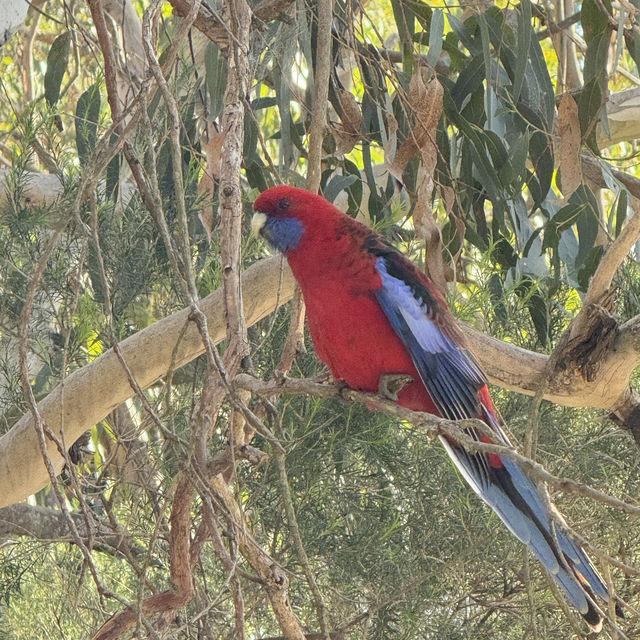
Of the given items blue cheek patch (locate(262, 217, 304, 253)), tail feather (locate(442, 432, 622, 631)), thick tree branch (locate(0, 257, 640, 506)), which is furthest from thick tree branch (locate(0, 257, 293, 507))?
tail feather (locate(442, 432, 622, 631))

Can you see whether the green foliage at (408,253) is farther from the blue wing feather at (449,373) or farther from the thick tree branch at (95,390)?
the blue wing feather at (449,373)

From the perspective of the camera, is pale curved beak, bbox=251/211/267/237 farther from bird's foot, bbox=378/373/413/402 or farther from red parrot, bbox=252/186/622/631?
bird's foot, bbox=378/373/413/402

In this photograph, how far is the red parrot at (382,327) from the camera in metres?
1.92

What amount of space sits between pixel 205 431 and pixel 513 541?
52.8 inches

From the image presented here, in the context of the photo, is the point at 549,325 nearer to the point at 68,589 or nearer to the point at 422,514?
the point at 422,514

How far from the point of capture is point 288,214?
6.61 feet

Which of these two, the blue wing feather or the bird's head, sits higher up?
the bird's head

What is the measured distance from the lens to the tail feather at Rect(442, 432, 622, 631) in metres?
1.65

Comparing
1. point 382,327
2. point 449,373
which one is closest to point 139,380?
point 382,327

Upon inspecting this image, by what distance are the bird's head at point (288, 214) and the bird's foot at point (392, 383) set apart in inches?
13.9

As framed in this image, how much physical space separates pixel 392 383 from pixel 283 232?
1.36ft

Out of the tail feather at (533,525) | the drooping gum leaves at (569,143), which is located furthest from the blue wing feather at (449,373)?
the drooping gum leaves at (569,143)

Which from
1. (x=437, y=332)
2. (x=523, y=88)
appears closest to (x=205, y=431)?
(x=437, y=332)

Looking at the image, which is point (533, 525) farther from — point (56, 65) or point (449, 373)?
point (56, 65)
